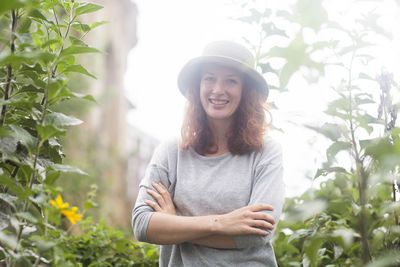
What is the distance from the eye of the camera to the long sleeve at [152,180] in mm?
2029

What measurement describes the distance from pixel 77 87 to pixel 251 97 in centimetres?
425

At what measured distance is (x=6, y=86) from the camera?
4.19ft

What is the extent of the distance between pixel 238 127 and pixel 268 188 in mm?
454

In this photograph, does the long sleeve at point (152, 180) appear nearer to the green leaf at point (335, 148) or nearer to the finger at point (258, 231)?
the finger at point (258, 231)

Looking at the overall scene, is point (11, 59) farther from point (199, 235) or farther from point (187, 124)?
point (187, 124)

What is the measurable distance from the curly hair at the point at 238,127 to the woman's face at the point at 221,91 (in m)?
0.10

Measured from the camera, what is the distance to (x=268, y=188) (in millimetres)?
2018

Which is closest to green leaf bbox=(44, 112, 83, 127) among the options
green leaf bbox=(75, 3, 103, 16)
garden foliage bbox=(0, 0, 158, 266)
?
garden foliage bbox=(0, 0, 158, 266)

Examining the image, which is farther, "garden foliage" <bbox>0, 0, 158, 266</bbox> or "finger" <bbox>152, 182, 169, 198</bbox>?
"finger" <bbox>152, 182, 169, 198</bbox>

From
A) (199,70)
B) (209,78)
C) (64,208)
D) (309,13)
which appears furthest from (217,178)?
(309,13)

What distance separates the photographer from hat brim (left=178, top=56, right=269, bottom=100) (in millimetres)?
2237

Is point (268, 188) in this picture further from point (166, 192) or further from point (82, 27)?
point (82, 27)

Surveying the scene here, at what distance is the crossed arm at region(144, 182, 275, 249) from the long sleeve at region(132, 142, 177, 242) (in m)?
0.05

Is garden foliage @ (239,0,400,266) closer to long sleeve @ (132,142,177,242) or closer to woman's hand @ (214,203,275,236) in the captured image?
woman's hand @ (214,203,275,236)
